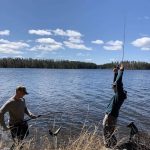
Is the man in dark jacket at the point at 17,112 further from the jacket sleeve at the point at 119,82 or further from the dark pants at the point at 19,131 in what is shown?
the jacket sleeve at the point at 119,82

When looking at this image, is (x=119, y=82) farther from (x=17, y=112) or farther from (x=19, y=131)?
(x=19, y=131)

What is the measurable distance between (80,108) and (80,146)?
1595 centimetres

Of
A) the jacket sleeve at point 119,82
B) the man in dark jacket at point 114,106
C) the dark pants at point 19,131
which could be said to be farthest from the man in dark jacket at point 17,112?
the jacket sleeve at point 119,82

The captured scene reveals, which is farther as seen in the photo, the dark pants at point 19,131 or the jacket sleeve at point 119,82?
the jacket sleeve at point 119,82

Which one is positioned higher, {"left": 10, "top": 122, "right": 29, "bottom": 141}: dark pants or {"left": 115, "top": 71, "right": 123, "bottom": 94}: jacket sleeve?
{"left": 115, "top": 71, "right": 123, "bottom": 94}: jacket sleeve

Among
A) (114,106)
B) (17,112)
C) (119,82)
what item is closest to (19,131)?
(17,112)

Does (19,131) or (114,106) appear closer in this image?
(19,131)

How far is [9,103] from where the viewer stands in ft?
32.0

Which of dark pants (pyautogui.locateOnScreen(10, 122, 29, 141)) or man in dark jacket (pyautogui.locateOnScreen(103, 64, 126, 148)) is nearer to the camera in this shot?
dark pants (pyautogui.locateOnScreen(10, 122, 29, 141))

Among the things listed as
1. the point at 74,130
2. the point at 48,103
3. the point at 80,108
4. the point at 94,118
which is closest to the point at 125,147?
the point at 74,130

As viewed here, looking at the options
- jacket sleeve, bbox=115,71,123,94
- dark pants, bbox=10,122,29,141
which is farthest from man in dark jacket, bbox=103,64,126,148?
dark pants, bbox=10,122,29,141

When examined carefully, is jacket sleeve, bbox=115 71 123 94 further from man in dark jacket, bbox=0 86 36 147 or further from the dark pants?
the dark pants

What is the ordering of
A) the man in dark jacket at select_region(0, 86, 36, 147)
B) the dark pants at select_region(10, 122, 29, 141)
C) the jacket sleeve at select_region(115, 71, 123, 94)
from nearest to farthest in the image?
1. the man in dark jacket at select_region(0, 86, 36, 147)
2. the dark pants at select_region(10, 122, 29, 141)
3. the jacket sleeve at select_region(115, 71, 123, 94)

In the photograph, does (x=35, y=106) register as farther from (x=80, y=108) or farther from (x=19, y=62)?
(x=19, y=62)
